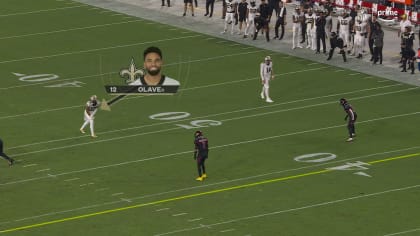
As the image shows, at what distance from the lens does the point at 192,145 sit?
47500 mm

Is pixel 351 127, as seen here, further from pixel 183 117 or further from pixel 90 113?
pixel 90 113

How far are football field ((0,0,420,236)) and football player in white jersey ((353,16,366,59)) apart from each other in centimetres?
180

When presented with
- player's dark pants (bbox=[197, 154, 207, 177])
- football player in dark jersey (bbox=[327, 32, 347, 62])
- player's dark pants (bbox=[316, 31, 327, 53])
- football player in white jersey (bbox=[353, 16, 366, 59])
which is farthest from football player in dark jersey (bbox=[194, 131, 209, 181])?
player's dark pants (bbox=[316, 31, 327, 53])

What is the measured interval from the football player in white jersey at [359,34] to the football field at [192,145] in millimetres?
1800

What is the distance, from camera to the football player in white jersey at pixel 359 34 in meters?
58.9

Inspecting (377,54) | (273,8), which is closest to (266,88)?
(377,54)

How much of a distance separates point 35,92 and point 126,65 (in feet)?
15.9

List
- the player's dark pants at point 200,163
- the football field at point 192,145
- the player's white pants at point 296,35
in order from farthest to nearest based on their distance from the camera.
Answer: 1. the player's white pants at point 296,35
2. the player's dark pants at point 200,163
3. the football field at point 192,145

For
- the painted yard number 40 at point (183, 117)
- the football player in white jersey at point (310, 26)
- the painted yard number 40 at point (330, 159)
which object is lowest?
the painted yard number 40 at point (330, 159)

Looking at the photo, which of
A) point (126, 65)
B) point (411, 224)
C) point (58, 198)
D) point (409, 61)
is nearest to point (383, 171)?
point (411, 224)

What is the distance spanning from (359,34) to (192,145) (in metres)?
13.5
